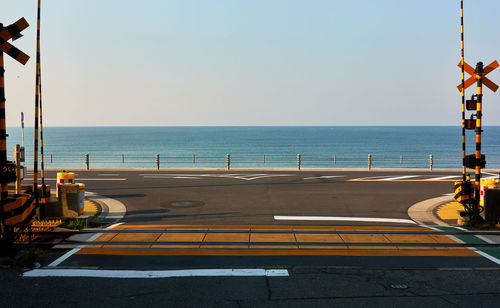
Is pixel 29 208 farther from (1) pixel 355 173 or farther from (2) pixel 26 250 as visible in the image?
(1) pixel 355 173

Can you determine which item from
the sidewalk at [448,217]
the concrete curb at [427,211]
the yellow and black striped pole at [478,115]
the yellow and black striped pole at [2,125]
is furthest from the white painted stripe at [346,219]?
the yellow and black striped pole at [2,125]

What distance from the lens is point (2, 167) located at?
26.9 ft

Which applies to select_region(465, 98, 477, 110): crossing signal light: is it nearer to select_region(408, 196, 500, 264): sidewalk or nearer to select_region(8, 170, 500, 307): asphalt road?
select_region(408, 196, 500, 264): sidewalk

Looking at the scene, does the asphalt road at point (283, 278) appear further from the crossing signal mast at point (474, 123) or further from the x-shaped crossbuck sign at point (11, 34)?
the x-shaped crossbuck sign at point (11, 34)

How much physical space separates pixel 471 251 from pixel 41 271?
8.62 m

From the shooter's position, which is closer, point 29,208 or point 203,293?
point 203,293

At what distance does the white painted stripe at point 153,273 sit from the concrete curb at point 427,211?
6.76 m

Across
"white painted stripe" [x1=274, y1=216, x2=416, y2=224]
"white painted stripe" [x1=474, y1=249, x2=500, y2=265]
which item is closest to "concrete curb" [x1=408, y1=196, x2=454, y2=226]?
"white painted stripe" [x1=274, y1=216, x2=416, y2=224]

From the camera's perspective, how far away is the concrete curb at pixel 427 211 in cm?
1229

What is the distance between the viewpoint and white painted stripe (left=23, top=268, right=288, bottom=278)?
724cm

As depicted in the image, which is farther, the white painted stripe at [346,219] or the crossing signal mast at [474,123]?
the white painted stripe at [346,219]

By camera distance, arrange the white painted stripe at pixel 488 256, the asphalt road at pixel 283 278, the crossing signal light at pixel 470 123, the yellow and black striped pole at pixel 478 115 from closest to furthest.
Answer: the asphalt road at pixel 283 278 → the white painted stripe at pixel 488 256 → the yellow and black striped pole at pixel 478 115 → the crossing signal light at pixel 470 123

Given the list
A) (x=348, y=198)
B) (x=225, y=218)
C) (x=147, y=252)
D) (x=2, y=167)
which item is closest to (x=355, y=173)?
(x=348, y=198)

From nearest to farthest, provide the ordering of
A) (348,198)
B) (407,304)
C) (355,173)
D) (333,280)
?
(407,304) < (333,280) < (348,198) < (355,173)
